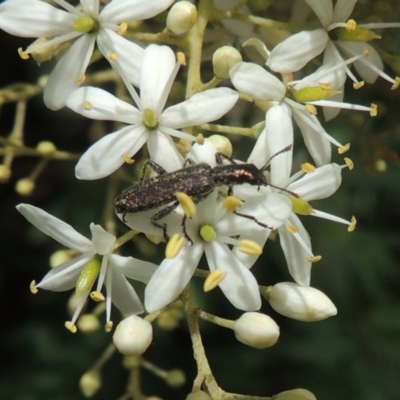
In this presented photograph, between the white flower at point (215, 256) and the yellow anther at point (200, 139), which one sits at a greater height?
the yellow anther at point (200, 139)

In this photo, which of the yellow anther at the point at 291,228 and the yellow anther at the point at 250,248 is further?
the yellow anther at the point at 291,228

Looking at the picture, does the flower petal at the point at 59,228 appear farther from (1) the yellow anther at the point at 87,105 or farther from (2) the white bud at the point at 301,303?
(2) the white bud at the point at 301,303

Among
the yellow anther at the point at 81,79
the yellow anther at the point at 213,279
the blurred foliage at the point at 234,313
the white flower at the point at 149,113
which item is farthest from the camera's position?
the blurred foliage at the point at 234,313

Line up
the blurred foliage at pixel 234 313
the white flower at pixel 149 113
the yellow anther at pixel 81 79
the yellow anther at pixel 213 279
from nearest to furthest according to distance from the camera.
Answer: the yellow anther at pixel 213 279
the white flower at pixel 149 113
the yellow anther at pixel 81 79
the blurred foliage at pixel 234 313

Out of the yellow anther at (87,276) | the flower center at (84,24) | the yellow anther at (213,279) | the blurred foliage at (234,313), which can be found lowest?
the blurred foliage at (234,313)

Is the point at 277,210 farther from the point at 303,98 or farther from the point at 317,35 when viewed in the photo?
the point at 317,35

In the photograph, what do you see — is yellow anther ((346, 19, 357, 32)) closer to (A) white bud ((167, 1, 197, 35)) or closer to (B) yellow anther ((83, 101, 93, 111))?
(A) white bud ((167, 1, 197, 35))

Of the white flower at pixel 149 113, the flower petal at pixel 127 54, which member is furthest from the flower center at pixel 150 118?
the flower petal at pixel 127 54

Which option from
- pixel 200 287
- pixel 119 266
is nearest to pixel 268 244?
pixel 200 287
